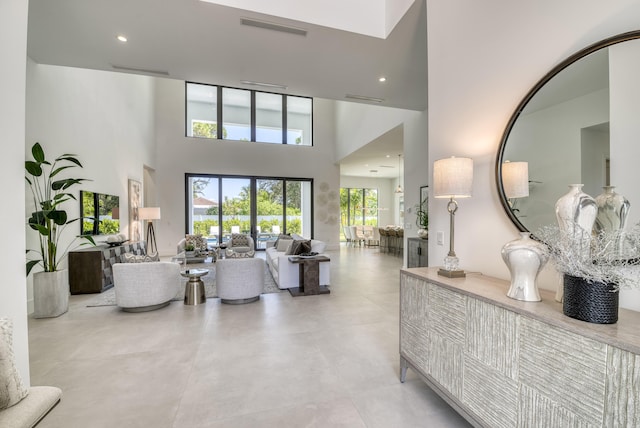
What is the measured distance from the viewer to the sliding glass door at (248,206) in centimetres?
920

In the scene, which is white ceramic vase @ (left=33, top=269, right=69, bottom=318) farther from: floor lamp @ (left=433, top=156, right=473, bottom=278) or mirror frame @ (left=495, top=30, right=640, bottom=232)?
mirror frame @ (left=495, top=30, right=640, bottom=232)

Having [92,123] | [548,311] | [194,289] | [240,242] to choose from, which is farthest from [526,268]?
[240,242]

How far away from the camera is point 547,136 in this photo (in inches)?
61.6

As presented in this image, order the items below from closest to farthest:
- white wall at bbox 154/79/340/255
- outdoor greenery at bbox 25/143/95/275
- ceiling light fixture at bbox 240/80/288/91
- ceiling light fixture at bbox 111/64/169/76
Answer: outdoor greenery at bbox 25/143/95/275 → ceiling light fixture at bbox 111/64/169/76 → ceiling light fixture at bbox 240/80/288/91 → white wall at bbox 154/79/340/255

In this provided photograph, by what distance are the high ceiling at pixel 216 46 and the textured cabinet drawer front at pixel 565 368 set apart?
309 cm

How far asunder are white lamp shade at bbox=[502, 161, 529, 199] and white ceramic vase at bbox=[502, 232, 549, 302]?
462mm

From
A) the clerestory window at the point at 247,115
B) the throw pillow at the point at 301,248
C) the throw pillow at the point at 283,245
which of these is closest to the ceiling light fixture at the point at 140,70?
the throw pillow at the point at 301,248

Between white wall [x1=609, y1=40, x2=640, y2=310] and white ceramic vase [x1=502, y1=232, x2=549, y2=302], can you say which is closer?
white wall [x1=609, y1=40, x2=640, y2=310]

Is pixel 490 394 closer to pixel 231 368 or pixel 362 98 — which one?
pixel 231 368

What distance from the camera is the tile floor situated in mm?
1829

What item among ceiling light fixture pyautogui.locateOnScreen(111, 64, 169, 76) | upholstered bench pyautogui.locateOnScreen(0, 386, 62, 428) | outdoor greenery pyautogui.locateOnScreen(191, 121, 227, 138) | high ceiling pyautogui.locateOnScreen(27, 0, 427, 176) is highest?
outdoor greenery pyautogui.locateOnScreen(191, 121, 227, 138)

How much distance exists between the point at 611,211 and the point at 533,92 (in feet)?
2.67

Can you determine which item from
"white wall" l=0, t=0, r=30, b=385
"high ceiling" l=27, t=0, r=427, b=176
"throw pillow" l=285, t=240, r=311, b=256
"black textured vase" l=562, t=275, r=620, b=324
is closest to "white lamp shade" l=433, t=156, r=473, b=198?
"black textured vase" l=562, t=275, r=620, b=324

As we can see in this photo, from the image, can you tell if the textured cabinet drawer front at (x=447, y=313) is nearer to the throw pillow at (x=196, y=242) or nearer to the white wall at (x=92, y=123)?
the white wall at (x=92, y=123)
